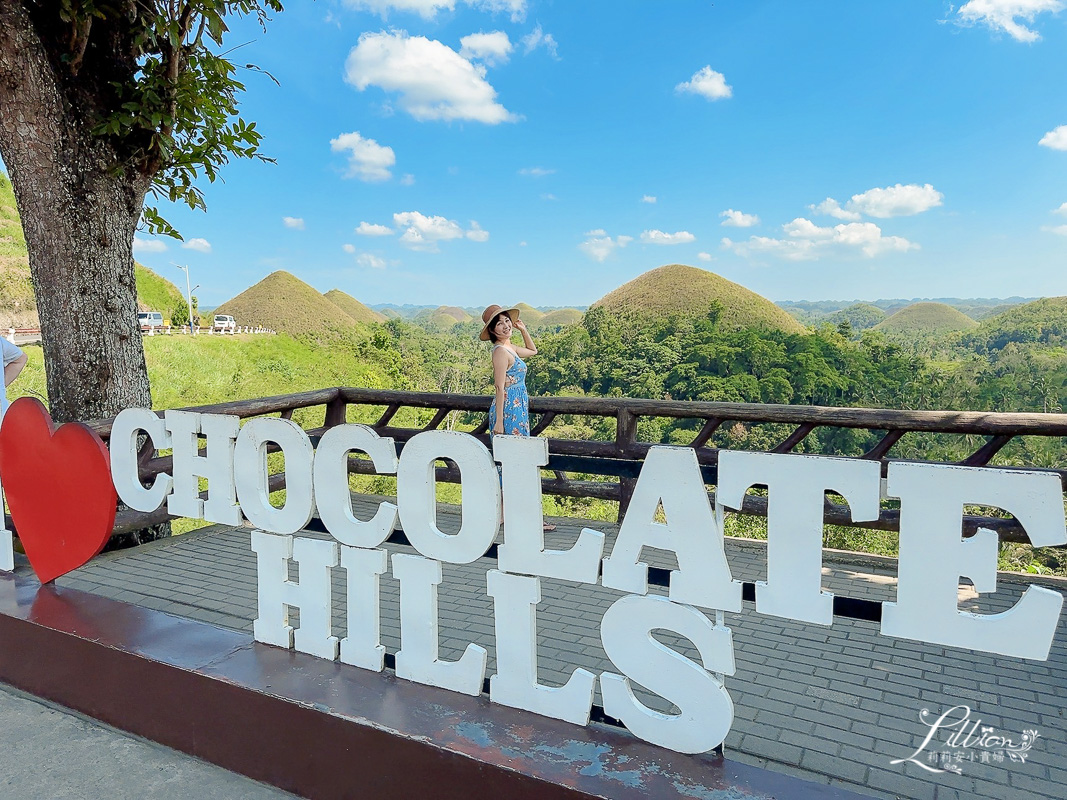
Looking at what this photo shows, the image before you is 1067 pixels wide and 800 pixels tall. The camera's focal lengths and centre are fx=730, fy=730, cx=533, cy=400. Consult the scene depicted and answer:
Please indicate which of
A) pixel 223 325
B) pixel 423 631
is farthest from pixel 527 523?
pixel 223 325

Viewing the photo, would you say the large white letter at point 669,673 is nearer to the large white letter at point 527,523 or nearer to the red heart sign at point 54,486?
the large white letter at point 527,523

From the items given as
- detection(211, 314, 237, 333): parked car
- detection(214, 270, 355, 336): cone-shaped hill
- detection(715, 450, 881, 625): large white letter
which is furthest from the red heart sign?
detection(214, 270, 355, 336): cone-shaped hill

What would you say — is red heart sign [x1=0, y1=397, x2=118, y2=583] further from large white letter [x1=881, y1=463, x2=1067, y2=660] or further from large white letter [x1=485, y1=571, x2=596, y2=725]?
large white letter [x1=881, y1=463, x2=1067, y2=660]

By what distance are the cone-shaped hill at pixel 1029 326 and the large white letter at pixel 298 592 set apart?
1986 inches

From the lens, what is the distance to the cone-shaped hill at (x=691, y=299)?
67250 mm

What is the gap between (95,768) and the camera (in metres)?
1.97

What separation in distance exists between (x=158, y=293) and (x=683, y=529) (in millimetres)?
65722

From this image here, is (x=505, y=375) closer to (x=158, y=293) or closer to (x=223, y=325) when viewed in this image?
(x=223, y=325)

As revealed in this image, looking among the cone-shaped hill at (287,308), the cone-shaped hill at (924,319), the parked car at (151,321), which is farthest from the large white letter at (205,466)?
the cone-shaped hill at (924,319)

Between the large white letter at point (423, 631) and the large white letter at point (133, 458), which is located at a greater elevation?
the large white letter at point (133, 458)

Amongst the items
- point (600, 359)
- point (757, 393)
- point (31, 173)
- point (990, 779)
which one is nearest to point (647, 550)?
point (990, 779)

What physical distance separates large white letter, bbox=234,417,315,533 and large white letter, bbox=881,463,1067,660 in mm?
1395

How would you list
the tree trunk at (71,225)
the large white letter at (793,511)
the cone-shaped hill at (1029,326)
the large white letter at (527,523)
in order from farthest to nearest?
1. the cone-shaped hill at (1029,326)
2. the tree trunk at (71,225)
3. the large white letter at (527,523)
4. the large white letter at (793,511)

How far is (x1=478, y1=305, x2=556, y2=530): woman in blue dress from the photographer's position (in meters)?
3.76
